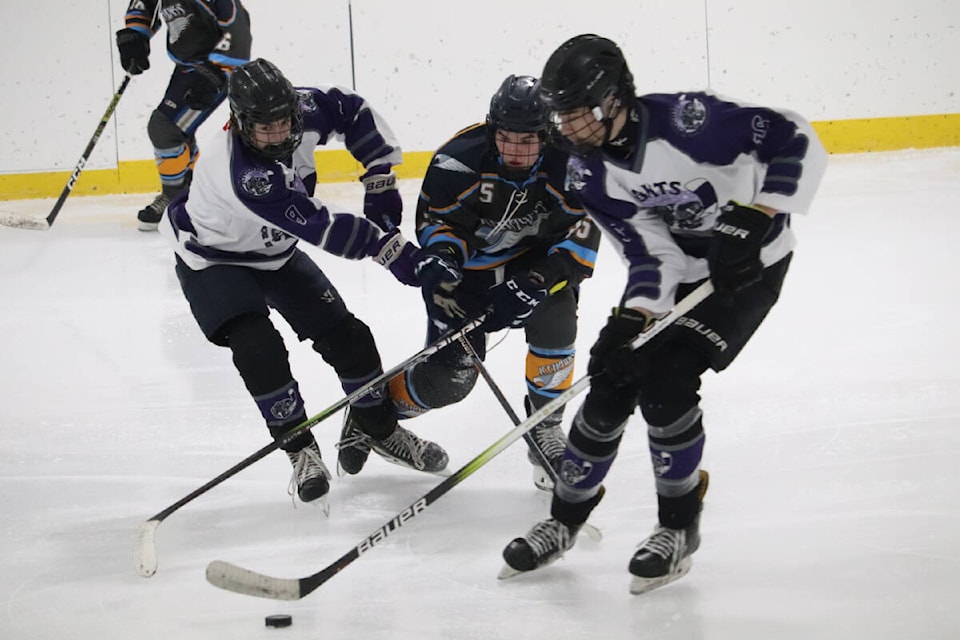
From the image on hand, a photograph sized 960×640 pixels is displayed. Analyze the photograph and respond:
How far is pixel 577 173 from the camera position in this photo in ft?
7.10

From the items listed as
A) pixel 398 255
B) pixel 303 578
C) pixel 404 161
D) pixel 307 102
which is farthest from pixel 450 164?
pixel 404 161

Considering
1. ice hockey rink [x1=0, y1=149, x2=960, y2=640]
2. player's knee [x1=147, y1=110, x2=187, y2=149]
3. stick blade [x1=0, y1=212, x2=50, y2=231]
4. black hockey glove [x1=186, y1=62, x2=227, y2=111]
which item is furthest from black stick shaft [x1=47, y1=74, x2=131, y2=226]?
ice hockey rink [x1=0, y1=149, x2=960, y2=640]

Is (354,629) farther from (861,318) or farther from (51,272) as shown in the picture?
(51,272)

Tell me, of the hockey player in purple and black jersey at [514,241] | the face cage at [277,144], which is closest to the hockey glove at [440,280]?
the hockey player in purple and black jersey at [514,241]

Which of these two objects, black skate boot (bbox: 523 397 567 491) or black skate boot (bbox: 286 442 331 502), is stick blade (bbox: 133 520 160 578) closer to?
black skate boot (bbox: 286 442 331 502)

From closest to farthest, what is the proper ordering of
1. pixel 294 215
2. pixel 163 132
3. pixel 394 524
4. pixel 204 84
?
1. pixel 394 524
2. pixel 294 215
3. pixel 204 84
4. pixel 163 132

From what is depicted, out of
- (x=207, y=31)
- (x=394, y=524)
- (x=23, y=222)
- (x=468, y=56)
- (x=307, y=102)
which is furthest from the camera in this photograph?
(x=468, y=56)

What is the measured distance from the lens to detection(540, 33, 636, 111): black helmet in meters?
1.96

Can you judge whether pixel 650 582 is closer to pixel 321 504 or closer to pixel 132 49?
pixel 321 504

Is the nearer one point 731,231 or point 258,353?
point 731,231

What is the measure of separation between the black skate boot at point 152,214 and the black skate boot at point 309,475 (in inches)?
132

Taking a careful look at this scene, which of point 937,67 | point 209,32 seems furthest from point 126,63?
point 937,67

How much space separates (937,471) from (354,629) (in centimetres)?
132

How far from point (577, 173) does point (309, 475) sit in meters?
0.90
